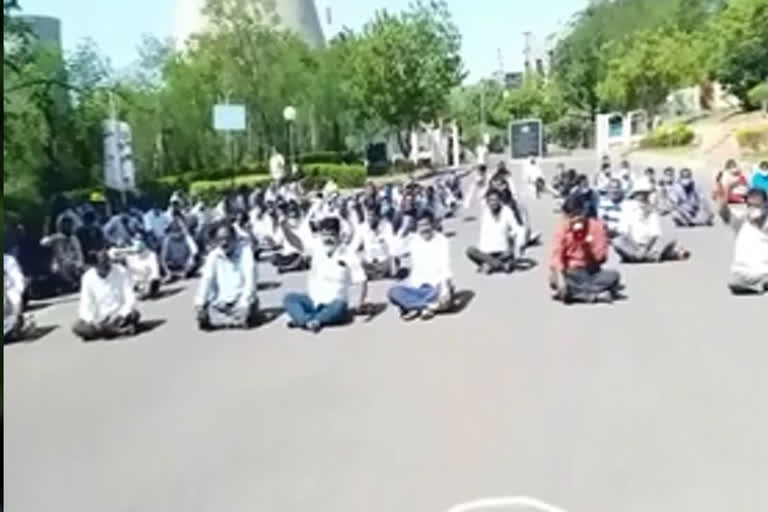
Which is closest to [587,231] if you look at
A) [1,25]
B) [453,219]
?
[453,219]

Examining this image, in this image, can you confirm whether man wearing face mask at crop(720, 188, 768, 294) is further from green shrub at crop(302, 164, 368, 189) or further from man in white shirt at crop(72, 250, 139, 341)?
man in white shirt at crop(72, 250, 139, 341)

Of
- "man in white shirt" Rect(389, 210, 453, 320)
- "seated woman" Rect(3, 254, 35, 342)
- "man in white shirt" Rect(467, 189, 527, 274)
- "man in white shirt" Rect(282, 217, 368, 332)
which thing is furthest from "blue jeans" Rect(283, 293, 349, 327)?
"seated woman" Rect(3, 254, 35, 342)

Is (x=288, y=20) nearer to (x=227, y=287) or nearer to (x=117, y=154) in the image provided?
(x=117, y=154)

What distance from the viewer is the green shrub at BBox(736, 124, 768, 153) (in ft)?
9.44

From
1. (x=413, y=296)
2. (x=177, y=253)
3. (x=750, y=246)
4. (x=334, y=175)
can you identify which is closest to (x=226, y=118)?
(x=334, y=175)

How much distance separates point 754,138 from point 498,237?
753 mm

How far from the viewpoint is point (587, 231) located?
9.58ft

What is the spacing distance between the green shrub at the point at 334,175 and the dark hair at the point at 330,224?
0.39 meters

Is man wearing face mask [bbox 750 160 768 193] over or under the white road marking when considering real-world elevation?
over

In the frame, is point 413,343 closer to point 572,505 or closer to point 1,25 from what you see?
point 572,505

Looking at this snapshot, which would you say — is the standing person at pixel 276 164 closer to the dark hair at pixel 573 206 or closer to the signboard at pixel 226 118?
the signboard at pixel 226 118

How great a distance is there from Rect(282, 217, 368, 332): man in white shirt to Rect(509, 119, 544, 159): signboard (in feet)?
2.03

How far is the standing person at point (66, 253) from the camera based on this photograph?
243cm

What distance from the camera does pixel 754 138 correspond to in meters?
3.01
